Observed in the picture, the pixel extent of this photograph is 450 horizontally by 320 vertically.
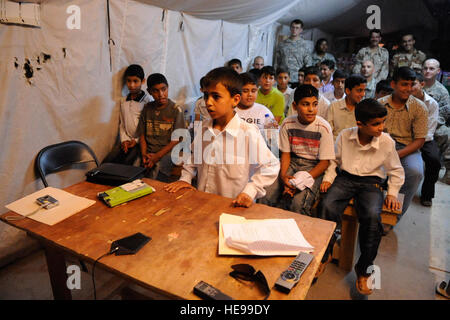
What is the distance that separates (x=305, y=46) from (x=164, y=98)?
412cm

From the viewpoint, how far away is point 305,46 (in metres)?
5.93

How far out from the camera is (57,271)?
63.9 inches

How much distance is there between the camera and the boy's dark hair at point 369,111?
2.06 metres

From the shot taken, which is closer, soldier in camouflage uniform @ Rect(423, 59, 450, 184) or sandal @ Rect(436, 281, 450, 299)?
sandal @ Rect(436, 281, 450, 299)

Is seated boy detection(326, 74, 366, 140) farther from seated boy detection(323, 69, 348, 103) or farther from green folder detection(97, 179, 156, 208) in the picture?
green folder detection(97, 179, 156, 208)

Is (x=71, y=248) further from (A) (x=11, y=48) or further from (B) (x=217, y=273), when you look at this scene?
(A) (x=11, y=48)

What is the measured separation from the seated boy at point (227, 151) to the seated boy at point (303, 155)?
0.55m

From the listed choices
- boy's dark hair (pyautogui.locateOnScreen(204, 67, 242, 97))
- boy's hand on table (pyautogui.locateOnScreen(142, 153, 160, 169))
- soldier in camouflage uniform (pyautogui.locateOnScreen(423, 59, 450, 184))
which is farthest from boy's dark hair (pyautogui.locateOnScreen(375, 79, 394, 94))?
boy's hand on table (pyautogui.locateOnScreen(142, 153, 160, 169))

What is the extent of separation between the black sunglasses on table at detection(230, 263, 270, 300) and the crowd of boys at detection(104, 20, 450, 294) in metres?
0.48

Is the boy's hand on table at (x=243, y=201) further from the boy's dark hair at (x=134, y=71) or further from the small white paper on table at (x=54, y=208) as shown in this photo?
the boy's dark hair at (x=134, y=71)

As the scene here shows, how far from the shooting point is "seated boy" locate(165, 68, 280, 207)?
64.0 inches

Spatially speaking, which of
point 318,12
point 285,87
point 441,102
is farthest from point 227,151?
point 318,12

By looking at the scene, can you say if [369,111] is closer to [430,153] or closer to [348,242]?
[348,242]
